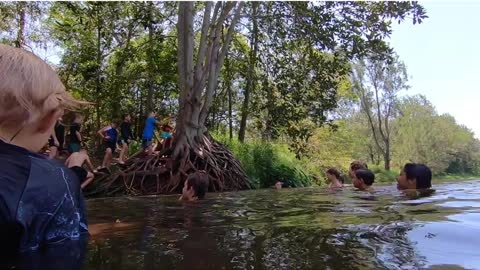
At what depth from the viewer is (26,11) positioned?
57.5 feet

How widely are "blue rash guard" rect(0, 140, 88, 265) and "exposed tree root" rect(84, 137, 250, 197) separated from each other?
903 cm

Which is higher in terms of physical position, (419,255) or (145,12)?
(145,12)

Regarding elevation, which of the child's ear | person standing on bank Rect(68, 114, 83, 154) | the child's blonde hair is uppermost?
person standing on bank Rect(68, 114, 83, 154)

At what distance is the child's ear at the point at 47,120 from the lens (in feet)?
5.59

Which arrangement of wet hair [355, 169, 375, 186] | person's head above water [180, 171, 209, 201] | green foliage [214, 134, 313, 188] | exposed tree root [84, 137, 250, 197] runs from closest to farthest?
person's head above water [180, 171, 209, 201] → wet hair [355, 169, 375, 186] → exposed tree root [84, 137, 250, 197] → green foliage [214, 134, 313, 188]

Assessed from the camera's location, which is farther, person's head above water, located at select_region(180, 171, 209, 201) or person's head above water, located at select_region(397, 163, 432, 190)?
person's head above water, located at select_region(397, 163, 432, 190)

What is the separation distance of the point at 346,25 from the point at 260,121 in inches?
221

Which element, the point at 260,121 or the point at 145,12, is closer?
the point at 145,12

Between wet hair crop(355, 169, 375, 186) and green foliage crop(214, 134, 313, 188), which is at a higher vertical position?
green foliage crop(214, 134, 313, 188)

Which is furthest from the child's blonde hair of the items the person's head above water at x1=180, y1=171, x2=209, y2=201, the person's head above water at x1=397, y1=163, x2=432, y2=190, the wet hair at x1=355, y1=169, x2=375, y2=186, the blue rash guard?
the wet hair at x1=355, y1=169, x2=375, y2=186

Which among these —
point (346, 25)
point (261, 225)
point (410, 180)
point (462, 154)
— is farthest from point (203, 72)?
point (462, 154)

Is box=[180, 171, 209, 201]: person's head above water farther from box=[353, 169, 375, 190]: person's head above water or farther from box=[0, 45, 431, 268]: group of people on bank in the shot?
box=[0, 45, 431, 268]: group of people on bank

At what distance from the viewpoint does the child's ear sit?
1705mm

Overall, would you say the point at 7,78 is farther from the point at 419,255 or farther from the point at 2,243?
the point at 419,255
